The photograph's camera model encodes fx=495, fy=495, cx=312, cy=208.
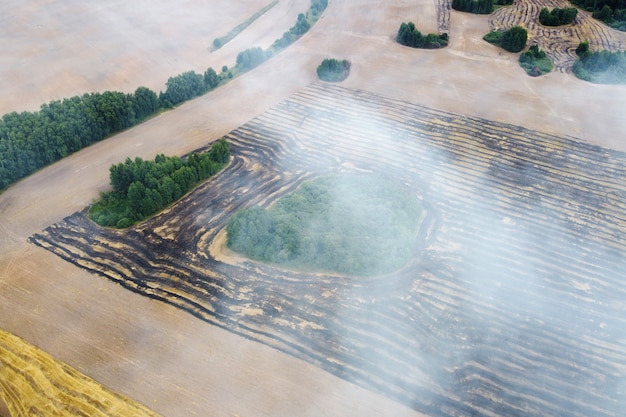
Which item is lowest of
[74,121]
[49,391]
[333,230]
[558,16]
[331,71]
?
[49,391]

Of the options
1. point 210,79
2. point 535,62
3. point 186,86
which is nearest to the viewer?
point 186,86

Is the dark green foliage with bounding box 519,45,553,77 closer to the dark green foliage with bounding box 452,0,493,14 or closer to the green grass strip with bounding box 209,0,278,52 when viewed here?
the dark green foliage with bounding box 452,0,493,14

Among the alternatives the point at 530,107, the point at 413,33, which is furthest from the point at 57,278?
the point at 413,33

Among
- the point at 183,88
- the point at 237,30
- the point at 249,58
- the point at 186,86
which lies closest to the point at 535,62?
the point at 249,58

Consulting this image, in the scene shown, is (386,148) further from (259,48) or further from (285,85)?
(259,48)

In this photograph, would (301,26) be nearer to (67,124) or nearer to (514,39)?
(514,39)

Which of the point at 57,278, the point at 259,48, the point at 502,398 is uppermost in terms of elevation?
the point at 259,48

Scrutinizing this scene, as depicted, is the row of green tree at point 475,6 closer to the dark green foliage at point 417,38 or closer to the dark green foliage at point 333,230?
the dark green foliage at point 417,38

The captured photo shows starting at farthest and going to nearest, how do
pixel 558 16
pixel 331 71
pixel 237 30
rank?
pixel 237 30, pixel 558 16, pixel 331 71
